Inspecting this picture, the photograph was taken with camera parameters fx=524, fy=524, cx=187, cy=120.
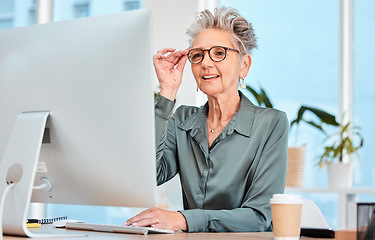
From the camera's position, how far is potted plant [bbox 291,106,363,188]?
135 inches

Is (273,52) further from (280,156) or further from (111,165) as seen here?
(111,165)

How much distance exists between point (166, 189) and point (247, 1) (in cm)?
161

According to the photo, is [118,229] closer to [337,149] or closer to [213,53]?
[213,53]

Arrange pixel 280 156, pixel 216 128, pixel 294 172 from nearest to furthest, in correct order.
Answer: pixel 280 156 → pixel 216 128 → pixel 294 172

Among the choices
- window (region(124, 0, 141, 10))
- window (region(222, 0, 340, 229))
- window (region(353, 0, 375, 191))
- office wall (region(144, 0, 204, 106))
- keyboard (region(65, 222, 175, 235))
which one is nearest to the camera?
keyboard (region(65, 222, 175, 235))

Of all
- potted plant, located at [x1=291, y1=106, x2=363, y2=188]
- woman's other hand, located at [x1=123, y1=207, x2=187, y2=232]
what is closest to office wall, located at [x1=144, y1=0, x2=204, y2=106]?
potted plant, located at [x1=291, y1=106, x2=363, y2=188]

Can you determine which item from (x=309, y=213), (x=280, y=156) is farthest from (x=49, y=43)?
(x=309, y=213)

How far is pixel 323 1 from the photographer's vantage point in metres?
3.84

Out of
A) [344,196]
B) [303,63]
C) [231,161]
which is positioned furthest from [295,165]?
[231,161]

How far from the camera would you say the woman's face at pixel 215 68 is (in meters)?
1.93

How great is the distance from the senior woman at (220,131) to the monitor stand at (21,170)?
0.65 metres

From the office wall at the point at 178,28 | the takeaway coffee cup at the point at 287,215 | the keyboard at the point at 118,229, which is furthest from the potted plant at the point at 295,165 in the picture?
the takeaway coffee cup at the point at 287,215

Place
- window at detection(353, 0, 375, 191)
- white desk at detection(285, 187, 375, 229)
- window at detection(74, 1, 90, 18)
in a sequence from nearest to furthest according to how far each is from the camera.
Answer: white desk at detection(285, 187, 375, 229)
window at detection(353, 0, 375, 191)
window at detection(74, 1, 90, 18)

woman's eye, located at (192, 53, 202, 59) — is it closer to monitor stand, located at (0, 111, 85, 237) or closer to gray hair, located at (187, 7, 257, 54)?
gray hair, located at (187, 7, 257, 54)
